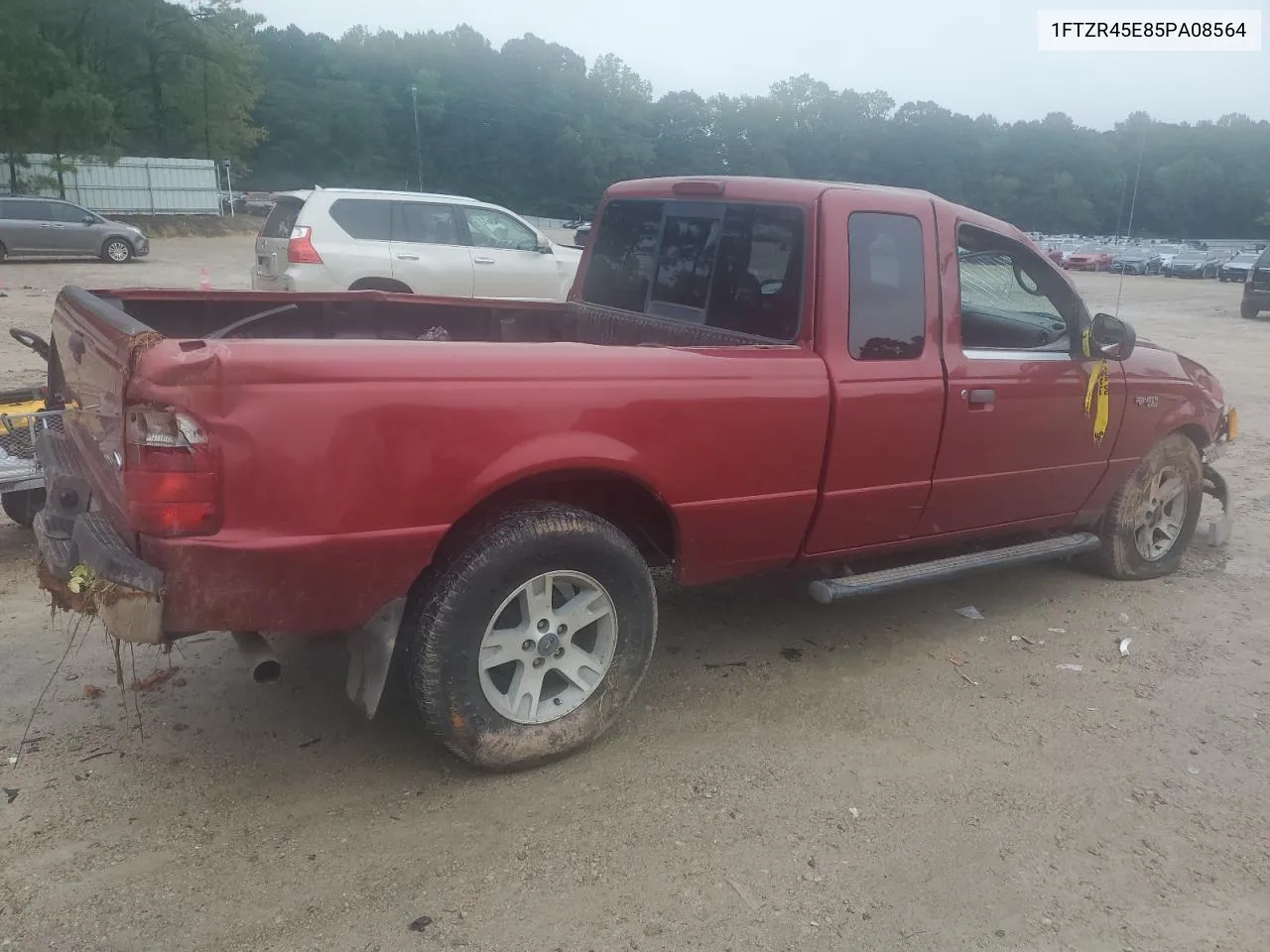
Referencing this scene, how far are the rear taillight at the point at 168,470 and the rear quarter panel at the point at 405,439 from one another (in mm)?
41

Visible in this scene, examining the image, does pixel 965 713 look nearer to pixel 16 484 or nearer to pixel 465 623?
pixel 465 623

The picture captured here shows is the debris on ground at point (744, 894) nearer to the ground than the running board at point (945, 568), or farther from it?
nearer to the ground

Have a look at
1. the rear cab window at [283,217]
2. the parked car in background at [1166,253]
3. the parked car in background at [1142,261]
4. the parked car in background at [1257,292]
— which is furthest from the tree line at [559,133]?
the rear cab window at [283,217]

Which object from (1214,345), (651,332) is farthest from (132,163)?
(651,332)

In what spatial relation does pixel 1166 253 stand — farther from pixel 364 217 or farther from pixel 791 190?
pixel 791 190

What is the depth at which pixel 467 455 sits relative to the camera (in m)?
2.93

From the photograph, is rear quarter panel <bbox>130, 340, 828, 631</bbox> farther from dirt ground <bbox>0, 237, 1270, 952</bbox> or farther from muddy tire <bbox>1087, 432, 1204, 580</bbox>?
muddy tire <bbox>1087, 432, 1204, 580</bbox>

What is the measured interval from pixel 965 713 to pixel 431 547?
7.05ft

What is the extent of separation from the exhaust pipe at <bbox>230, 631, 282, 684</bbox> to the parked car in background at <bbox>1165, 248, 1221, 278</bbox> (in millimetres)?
45304

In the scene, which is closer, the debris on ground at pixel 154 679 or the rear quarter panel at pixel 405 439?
the rear quarter panel at pixel 405 439

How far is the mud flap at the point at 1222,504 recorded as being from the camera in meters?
5.75

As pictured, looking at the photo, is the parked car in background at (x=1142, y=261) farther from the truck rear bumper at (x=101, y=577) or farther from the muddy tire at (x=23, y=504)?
the truck rear bumper at (x=101, y=577)

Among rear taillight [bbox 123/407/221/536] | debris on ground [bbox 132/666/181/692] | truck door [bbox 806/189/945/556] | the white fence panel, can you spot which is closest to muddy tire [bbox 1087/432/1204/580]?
truck door [bbox 806/189/945/556]

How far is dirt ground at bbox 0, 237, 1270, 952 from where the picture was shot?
8.61 ft
